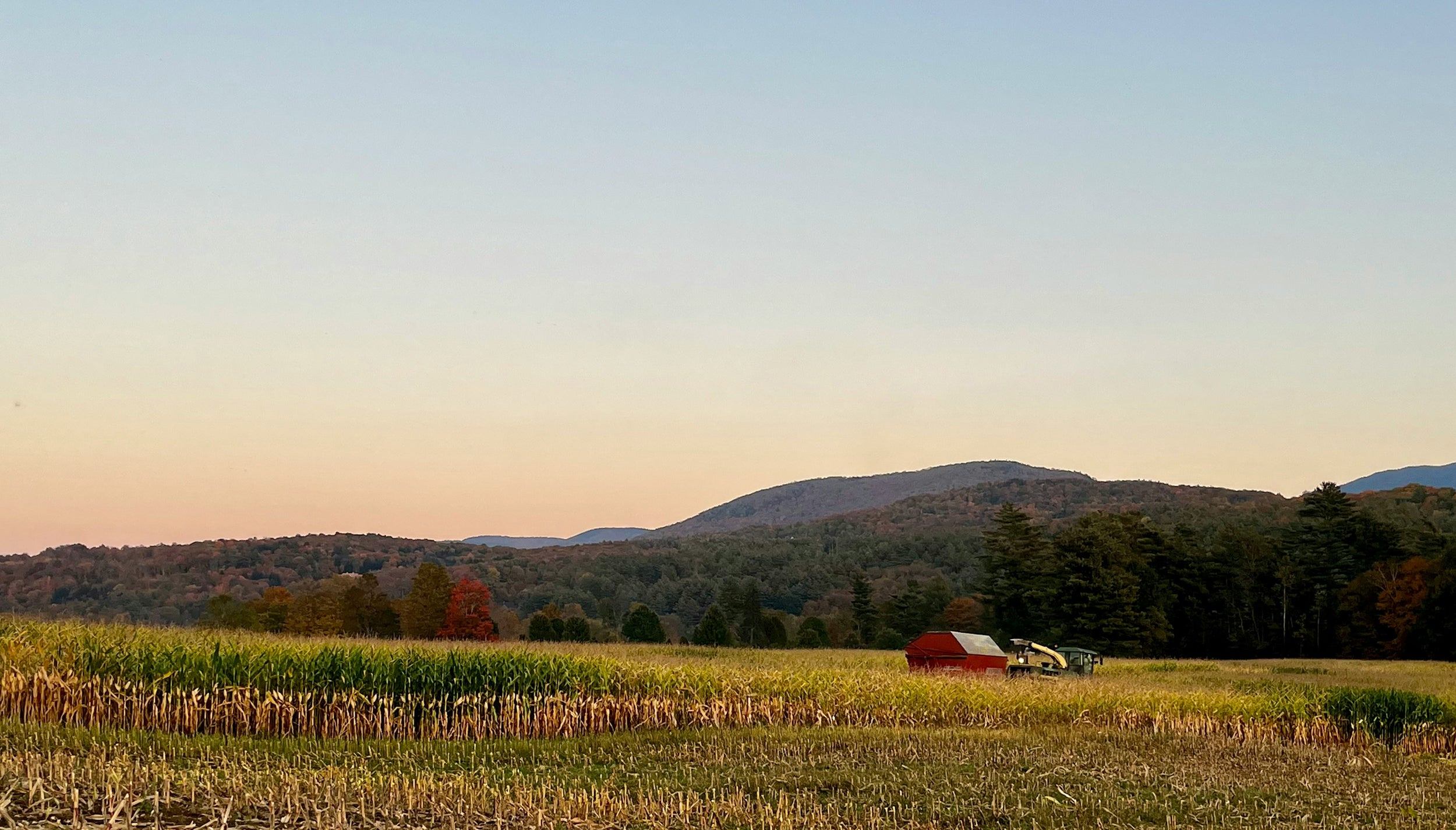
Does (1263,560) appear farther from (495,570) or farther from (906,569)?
(495,570)

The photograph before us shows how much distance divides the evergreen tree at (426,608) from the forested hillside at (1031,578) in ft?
40.2

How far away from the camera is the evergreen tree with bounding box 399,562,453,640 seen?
3324 inches

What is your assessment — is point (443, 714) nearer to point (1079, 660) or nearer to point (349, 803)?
point (349, 803)

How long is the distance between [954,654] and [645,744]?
2349 cm

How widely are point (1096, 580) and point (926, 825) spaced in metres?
67.9

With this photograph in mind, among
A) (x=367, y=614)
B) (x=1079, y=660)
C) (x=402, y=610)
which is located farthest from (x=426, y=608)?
(x=1079, y=660)

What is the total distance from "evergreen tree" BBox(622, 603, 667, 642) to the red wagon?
40.2 metres

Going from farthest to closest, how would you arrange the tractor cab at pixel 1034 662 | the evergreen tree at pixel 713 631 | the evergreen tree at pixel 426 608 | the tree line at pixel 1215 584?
the evergreen tree at pixel 426 608
the evergreen tree at pixel 713 631
the tree line at pixel 1215 584
the tractor cab at pixel 1034 662

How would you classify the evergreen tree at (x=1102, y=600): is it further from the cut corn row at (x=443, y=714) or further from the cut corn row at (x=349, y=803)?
the cut corn row at (x=349, y=803)

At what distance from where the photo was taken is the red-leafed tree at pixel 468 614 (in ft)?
270

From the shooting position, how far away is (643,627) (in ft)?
270

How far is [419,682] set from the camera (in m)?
22.7

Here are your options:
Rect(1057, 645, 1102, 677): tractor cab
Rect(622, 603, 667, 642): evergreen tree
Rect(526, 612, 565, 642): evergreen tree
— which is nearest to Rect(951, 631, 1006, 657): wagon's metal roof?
Rect(1057, 645, 1102, 677): tractor cab

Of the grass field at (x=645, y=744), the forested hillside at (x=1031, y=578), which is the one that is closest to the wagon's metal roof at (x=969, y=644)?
the grass field at (x=645, y=744)
